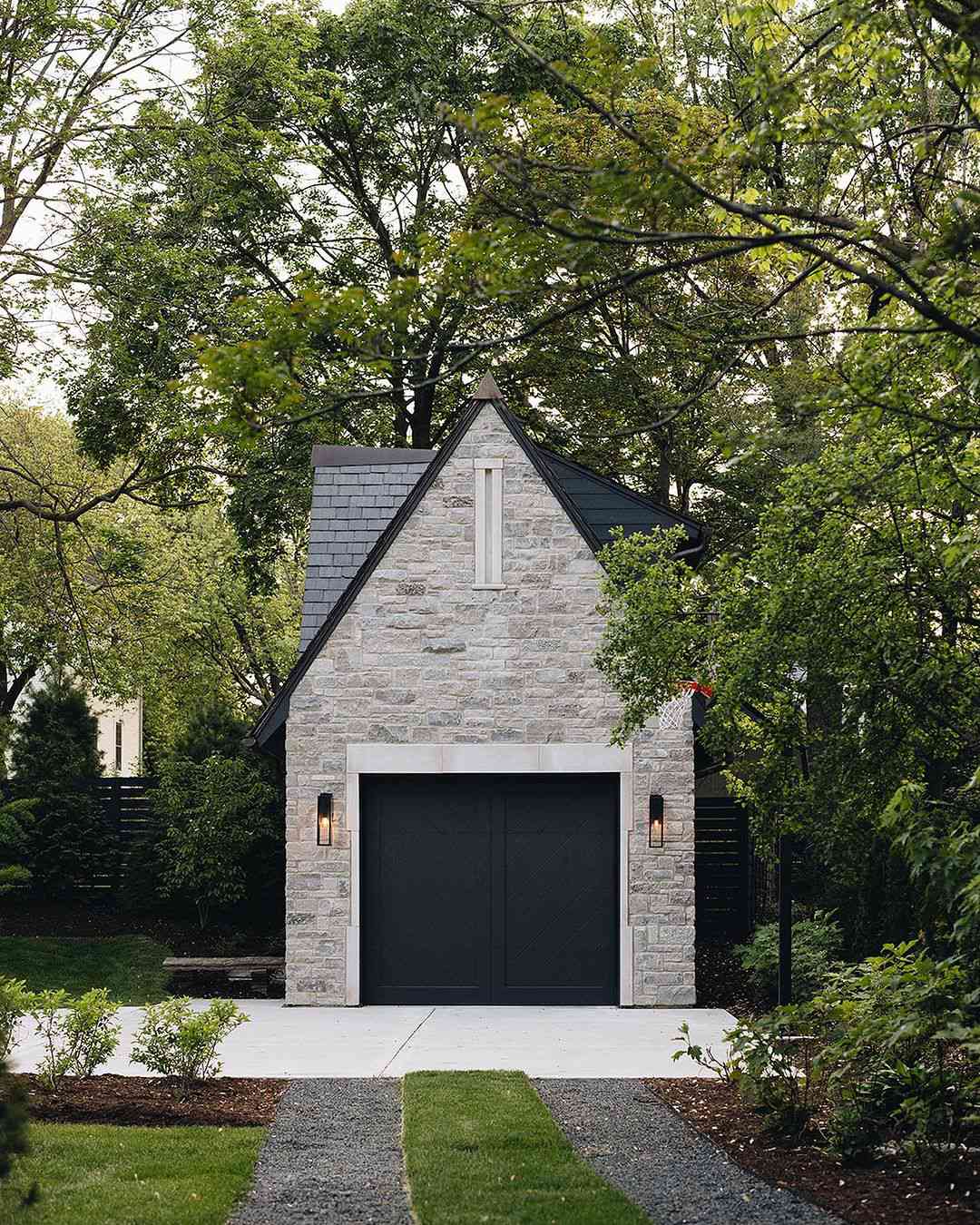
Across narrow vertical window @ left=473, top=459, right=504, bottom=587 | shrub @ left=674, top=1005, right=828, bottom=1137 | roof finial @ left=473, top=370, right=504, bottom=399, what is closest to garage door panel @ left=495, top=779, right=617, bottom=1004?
narrow vertical window @ left=473, top=459, right=504, bottom=587

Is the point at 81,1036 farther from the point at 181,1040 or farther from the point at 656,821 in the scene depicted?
the point at 656,821

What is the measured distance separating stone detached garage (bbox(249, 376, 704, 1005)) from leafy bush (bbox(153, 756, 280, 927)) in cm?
416

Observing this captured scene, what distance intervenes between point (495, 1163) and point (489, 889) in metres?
7.59

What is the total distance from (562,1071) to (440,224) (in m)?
14.3

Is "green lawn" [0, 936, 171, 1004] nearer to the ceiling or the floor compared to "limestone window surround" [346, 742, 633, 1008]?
nearer to the floor

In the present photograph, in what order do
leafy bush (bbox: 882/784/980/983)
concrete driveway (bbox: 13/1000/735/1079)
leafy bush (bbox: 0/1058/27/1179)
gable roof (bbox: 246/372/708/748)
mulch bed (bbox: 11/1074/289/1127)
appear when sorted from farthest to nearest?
gable roof (bbox: 246/372/708/748) → concrete driveway (bbox: 13/1000/735/1079) → mulch bed (bbox: 11/1074/289/1127) → leafy bush (bbox: 882/784/980/983) → leafy bush (bbox: 0/1058/27/1179)

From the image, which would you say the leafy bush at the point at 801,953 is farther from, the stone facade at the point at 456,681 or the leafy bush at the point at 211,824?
the leafy bush at the point at 211,824

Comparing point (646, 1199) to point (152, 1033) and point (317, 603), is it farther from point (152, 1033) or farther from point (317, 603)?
point (317, 603)

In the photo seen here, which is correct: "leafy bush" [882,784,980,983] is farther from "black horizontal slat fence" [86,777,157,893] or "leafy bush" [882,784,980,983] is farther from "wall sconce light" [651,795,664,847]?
"black horizontal slat fence" [86,777,157,893]

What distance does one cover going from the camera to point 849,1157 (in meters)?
6.82

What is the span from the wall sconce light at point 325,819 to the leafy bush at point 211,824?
4.29 metres

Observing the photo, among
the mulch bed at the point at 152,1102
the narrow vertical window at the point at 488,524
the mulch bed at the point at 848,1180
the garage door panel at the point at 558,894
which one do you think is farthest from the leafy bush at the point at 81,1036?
the narrow vertical window at the point at 488,524

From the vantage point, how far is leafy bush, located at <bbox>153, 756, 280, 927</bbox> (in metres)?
18.4

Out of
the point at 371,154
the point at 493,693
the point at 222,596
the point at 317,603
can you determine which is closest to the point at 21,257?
the point at 317,603
